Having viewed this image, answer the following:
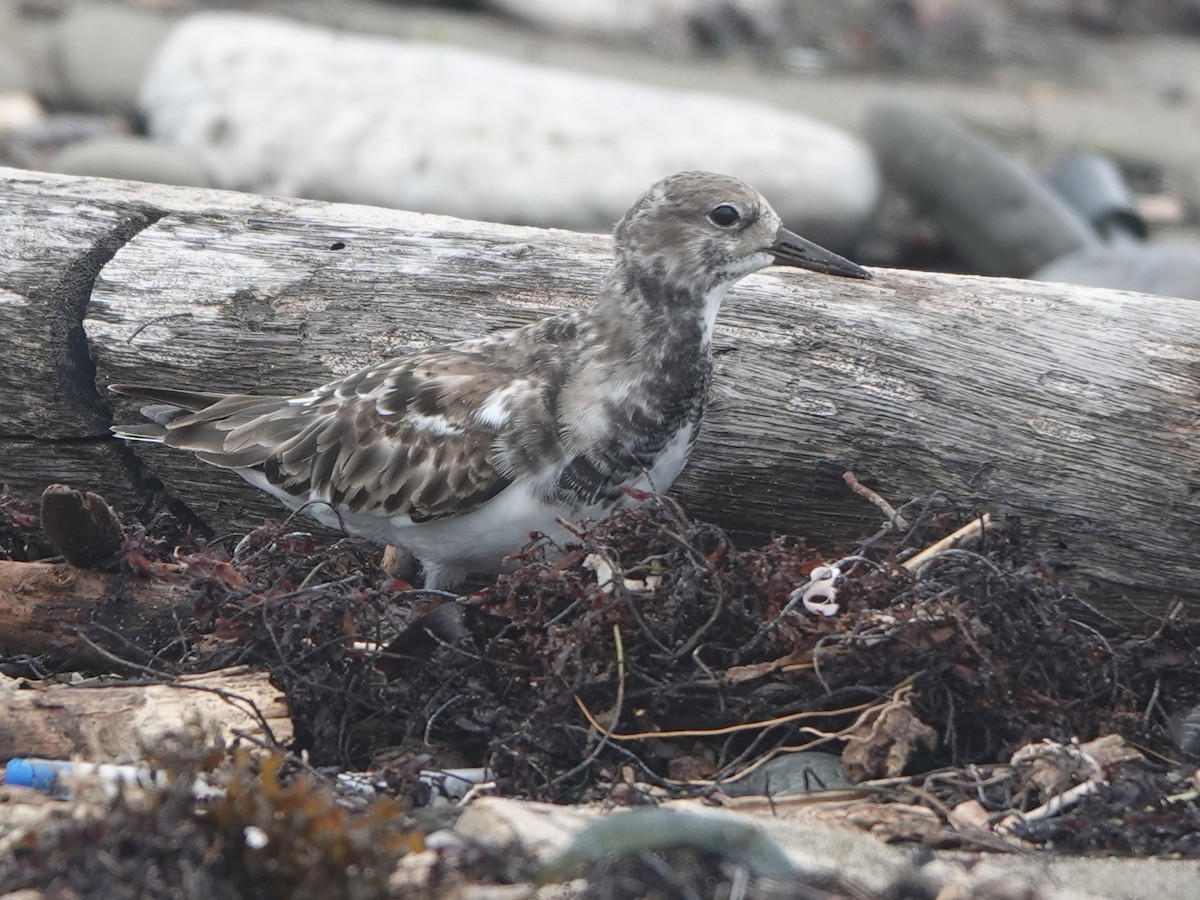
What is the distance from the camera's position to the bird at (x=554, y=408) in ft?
10.9

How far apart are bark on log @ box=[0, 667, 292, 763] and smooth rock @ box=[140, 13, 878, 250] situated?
4.08 meters

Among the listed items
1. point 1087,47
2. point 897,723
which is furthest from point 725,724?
point 1087,47

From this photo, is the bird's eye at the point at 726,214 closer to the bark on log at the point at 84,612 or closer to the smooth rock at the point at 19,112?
the bark on log at the point at 84,612

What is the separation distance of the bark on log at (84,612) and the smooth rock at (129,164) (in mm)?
3414

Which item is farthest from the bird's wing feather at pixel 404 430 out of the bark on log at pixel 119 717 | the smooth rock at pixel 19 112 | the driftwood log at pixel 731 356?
the smooth rock at pixel 19 112

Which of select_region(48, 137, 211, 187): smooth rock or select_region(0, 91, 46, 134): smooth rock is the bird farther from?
select_region(0, 91, 46, 134): smooth rock

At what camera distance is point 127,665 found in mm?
3025

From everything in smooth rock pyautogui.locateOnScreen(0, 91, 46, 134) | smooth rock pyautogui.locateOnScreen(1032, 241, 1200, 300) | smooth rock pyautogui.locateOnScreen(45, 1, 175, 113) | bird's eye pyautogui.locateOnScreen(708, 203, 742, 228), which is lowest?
smooth rock pyautogui.locateOnScreen(0, 91, 46, 134)

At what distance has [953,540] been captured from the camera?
3.23 meters

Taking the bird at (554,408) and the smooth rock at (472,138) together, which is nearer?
the bird at (554,408)

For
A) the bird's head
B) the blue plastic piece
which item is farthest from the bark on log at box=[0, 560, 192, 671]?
the bird's head

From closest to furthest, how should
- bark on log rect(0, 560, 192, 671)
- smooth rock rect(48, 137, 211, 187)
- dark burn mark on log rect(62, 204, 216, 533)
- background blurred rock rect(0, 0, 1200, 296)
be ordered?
bark on log rect(0, 560, 192, 671)
dark burn mark on log rect(62, 204, 216, 533)
smooth rock rect(48, 137, 211, 187)
background blurred rock rect(0, 0, 1200, 296)

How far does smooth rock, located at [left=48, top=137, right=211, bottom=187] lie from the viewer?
6.45 meters

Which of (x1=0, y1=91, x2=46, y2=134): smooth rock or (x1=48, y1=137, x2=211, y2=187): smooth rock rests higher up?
(x1=48, y1=137, x2=211, y2=187): smooth rock
